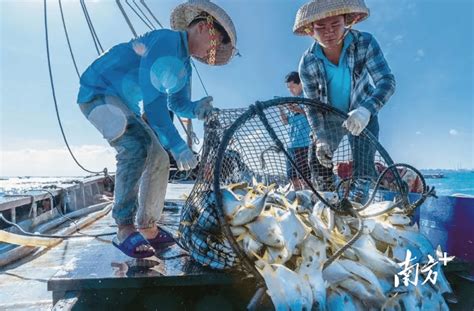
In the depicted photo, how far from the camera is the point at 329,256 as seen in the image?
167cm

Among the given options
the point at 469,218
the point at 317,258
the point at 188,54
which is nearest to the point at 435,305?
the point at 317,258

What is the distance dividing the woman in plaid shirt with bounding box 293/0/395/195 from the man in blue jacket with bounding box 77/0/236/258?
2.86ft

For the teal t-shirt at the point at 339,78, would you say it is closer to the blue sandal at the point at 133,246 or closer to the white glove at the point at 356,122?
the white glove at the point at 356,122

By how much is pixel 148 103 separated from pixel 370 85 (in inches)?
84.5

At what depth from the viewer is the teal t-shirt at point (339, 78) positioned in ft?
10.4

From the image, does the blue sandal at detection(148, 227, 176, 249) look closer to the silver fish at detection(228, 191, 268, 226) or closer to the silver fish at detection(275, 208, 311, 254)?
the silver fish at detection(228, 191, 268, 226)

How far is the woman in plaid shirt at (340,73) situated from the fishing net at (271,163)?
2 cm

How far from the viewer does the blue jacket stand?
2.14m

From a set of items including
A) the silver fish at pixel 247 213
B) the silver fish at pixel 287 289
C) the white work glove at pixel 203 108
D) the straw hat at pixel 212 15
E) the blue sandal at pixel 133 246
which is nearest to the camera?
the silver fish at pixel 287 289

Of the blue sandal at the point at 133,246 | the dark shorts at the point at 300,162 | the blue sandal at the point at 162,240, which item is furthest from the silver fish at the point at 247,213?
the dark shorts at the point at 300,162

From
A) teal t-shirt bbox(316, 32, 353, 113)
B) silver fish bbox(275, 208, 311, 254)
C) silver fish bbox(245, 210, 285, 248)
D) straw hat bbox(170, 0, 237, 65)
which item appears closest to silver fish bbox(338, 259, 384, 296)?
silver fish bbox(275, 208, 311, 254)

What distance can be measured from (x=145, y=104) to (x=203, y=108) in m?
0.58

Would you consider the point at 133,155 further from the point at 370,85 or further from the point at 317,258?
the point at 370,85

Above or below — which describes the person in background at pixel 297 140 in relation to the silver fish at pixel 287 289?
above
